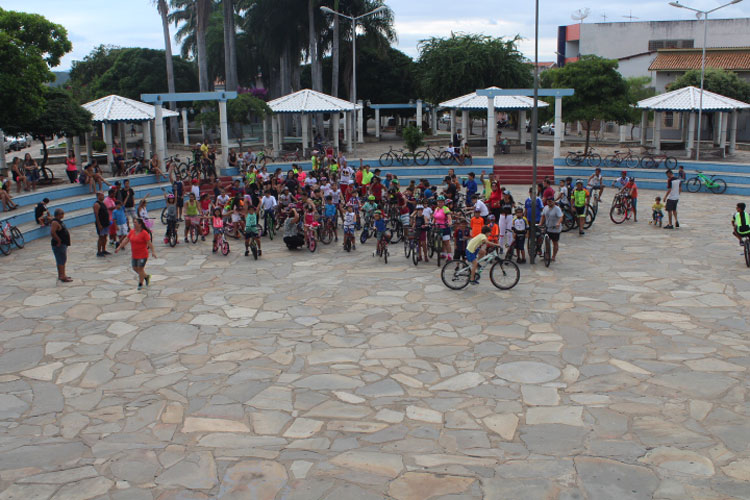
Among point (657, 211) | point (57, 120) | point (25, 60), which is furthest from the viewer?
point (57, 120)

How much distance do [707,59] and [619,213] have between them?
1410 inches

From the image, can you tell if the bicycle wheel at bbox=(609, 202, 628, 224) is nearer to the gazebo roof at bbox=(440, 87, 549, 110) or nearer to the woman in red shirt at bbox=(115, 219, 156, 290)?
the woman in red shirt at bbox=(115, 219, 156, 290)

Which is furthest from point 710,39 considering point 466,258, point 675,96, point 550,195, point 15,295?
point 15,295

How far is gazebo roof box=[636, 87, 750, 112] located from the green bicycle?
209 inches

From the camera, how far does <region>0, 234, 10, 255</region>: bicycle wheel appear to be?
58.3 feet

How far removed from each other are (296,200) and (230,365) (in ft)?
36.6

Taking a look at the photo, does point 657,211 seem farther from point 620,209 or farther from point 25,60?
point 25,60

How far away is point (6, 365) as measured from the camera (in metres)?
10.7

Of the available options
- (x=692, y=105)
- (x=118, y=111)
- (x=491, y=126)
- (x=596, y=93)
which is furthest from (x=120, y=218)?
(x=692, y=105)

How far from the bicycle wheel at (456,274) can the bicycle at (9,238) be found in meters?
11.3

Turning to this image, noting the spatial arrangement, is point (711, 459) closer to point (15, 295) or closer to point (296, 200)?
point (15, 295)

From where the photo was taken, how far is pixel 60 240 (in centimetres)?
1483

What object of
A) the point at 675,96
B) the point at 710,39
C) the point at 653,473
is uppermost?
the point at 710,39

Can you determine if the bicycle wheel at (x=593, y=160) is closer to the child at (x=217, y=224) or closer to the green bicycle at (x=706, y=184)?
the green bicycle at (x=706, y=184)
